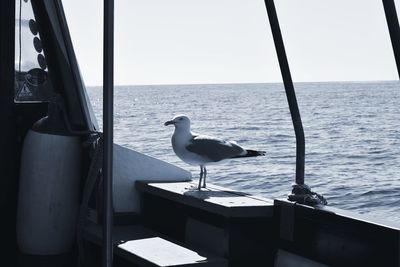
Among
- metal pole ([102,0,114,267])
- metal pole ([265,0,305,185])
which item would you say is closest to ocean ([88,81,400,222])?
metal pole ([265,0,305,185])

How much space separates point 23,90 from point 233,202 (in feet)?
4.11

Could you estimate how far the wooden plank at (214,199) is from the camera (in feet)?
8.91

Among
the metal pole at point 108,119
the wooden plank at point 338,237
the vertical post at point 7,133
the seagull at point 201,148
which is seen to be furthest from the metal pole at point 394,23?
the vertical post at point 7,133

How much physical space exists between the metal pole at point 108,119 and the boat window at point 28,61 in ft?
6.63

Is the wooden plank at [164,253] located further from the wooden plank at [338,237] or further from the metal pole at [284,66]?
the metal pole at [284,66]

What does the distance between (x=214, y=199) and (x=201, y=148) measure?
0.97 feet

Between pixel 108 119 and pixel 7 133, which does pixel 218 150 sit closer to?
pixel 7 133

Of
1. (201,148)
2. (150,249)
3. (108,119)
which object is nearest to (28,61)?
(201,148)

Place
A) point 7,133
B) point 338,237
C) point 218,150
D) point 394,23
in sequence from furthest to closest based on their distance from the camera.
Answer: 1. point 7,133
2. point 218,150
3. point 338,237
4. point 394,23

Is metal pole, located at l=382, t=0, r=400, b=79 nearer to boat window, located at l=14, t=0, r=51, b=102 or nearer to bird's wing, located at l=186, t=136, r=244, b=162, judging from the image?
bird's wing, located at l=186, t=136, r=244, b=162

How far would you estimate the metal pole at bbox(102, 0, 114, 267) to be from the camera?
5.10 feet

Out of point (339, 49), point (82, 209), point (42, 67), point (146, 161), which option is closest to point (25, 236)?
point (82, 209)

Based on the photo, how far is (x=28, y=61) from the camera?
11.7 feet

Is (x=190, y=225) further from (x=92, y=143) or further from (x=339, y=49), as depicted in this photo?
(x=339, y=49)
